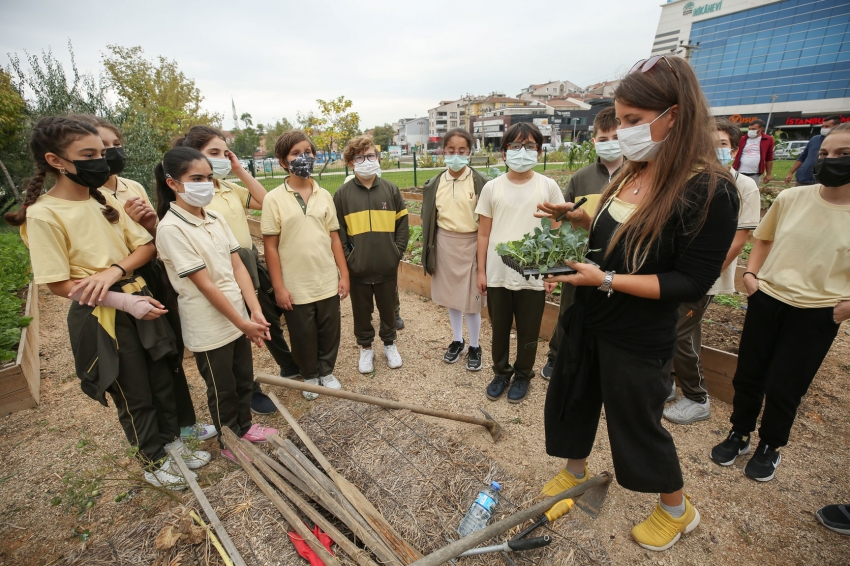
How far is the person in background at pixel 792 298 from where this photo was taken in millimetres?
2146

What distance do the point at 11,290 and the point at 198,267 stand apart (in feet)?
16.9

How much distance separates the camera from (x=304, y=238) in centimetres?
322

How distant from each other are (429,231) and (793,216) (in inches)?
103

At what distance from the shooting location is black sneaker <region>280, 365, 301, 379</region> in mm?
3895

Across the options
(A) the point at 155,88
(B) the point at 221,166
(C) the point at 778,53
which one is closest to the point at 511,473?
(B) the point at 221,166

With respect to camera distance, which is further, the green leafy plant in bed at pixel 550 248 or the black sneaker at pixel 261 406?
the black sneaker at pixel 261 406

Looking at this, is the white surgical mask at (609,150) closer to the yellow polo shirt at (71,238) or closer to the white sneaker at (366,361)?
the white sneaker at (366,361)

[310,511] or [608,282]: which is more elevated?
[608,282]

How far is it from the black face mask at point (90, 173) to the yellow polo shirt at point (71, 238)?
0.12 meters

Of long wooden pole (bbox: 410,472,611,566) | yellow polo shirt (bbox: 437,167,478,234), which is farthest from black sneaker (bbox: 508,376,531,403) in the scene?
yellow polo shirt (bbox: 437,167,478,234)

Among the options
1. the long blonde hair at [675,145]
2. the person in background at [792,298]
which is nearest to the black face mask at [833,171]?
the person in background at [792,298]

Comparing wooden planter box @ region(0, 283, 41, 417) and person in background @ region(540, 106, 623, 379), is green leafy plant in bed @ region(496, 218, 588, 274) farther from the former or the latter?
wooden planter box @ region(0, 283, 41, 417)

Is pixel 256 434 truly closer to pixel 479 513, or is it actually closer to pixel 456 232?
pixel 479 513

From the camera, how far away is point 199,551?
1.68 metres
